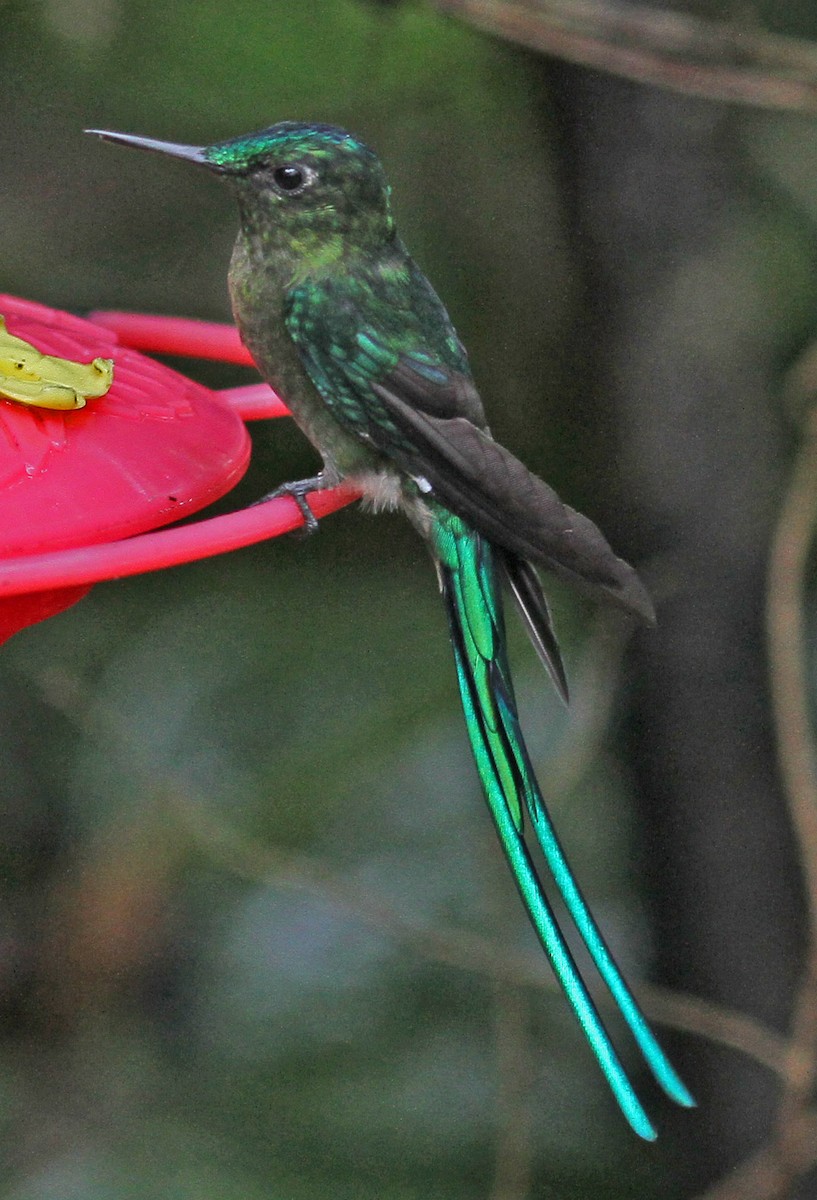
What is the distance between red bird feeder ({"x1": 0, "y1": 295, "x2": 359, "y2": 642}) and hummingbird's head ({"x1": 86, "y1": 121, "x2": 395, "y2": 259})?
0.24m

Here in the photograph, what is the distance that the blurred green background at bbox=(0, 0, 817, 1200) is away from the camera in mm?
2955

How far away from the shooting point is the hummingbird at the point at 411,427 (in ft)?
5.65

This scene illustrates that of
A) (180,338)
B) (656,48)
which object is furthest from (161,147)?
(656,48)

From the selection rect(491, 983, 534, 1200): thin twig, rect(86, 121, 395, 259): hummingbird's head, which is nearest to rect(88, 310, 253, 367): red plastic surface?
rect(86, 121, 395, 259): hummingbird's head

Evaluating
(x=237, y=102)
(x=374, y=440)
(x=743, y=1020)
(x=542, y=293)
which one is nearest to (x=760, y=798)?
(x=743, y=1020)

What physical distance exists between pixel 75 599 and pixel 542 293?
181 cm

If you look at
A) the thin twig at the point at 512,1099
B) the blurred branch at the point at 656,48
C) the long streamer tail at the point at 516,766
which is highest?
the blurred branch at the point at 656,48

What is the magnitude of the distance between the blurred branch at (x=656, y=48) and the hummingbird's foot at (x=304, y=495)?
1.26 meters

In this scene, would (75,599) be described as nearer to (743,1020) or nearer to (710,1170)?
(743,1020)

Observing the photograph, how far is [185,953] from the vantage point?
343 centimetres

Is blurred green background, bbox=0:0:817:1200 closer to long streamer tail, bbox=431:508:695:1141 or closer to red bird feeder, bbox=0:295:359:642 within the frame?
long streamer tail, bbox=431:508:695:1141

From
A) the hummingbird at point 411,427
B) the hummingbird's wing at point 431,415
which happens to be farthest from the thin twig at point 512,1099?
the hummingbird's wing at point 431,415

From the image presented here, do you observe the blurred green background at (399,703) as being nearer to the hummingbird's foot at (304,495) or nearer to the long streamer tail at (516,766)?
the long streamer tail at (516,766)

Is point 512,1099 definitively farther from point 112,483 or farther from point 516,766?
point 112,483
